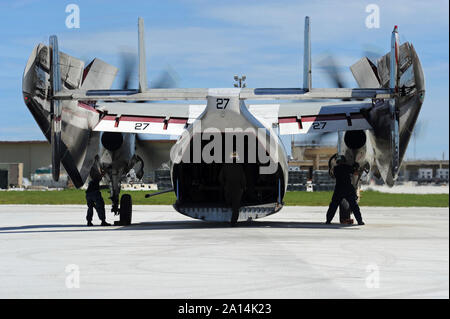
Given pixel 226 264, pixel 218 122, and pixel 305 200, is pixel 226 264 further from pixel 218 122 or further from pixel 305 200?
pixel 305 200

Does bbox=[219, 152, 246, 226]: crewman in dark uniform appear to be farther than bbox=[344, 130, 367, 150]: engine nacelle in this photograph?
No

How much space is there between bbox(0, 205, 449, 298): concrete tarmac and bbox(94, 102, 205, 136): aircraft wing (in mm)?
3086

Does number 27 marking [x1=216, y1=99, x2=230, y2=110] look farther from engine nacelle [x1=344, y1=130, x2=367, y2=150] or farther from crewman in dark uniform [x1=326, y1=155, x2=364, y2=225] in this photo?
engine nacelle [x1=344, y1=130, x2=367, y2=150]

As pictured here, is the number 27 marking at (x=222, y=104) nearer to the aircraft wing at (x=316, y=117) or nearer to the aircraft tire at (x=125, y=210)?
the aircraft wing at (x=316, y=117)

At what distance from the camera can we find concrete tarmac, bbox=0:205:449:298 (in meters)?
Result: 6.74

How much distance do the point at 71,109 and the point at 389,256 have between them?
8.76m

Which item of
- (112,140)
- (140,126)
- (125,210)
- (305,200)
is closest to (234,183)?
(140,126)

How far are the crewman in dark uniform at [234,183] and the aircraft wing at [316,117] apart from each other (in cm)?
136

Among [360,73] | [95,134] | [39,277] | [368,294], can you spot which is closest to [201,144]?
[95,134]

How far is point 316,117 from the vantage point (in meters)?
16.3

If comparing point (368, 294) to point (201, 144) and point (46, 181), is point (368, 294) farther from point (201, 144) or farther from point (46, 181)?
point (46, 181)

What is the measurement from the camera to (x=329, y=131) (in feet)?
51.4

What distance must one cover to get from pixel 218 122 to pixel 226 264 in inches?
215

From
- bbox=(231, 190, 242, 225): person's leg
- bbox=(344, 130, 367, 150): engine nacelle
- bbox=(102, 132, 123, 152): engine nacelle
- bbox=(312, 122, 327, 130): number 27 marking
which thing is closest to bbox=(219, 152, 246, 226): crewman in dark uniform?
bbox=(231, 190, 242, 225): person's leg
